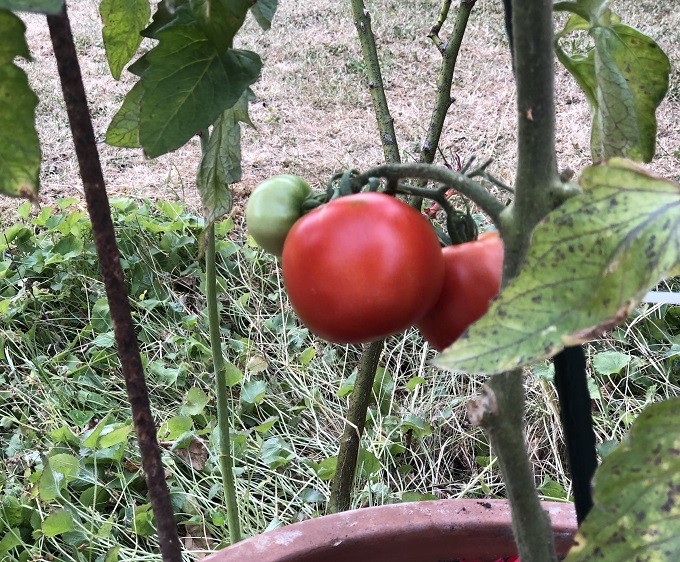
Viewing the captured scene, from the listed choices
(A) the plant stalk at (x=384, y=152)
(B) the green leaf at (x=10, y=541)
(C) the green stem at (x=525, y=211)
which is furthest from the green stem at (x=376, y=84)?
(B) the green leaf at (x=10, y=541)

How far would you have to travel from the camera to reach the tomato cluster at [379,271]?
0.46 metres

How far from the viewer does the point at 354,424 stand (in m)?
0.92

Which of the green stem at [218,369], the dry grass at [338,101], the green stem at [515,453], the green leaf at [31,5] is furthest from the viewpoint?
the dry grass at [338,101]

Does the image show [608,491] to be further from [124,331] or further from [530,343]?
[124,331]

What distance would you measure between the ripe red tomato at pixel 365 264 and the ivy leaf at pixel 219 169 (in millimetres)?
127

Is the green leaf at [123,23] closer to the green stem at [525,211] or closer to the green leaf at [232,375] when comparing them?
the green stem at [525,211]

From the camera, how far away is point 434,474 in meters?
1.35

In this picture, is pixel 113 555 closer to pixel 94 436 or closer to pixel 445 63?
pixel 94 436

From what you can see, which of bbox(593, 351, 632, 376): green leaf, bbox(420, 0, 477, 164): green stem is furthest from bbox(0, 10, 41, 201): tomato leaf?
bbox(593, 351, 632, 376): green leaf

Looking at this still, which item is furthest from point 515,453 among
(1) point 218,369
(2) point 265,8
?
(1) point 218,369

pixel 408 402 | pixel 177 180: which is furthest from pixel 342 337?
pixel 177 180

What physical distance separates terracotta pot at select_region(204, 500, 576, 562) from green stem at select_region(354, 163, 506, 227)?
442mm

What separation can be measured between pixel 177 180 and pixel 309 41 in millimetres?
1315

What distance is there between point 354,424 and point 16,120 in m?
0.67
